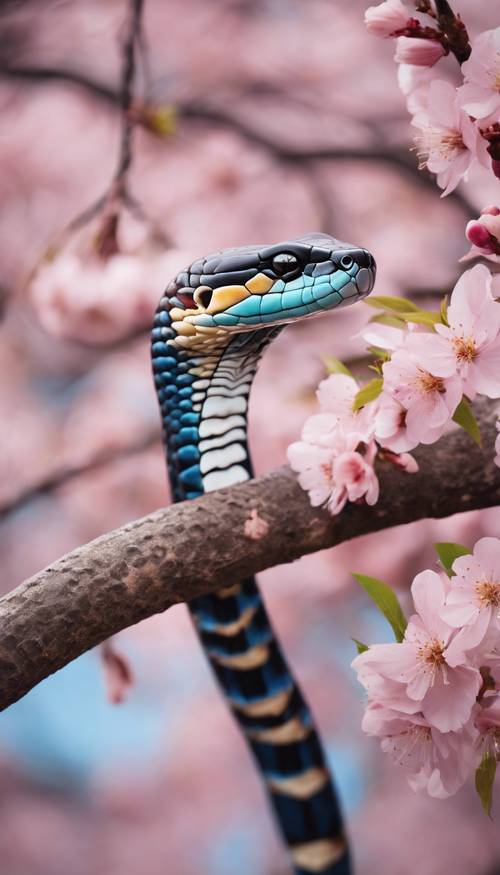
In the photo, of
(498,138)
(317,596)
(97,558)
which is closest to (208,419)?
(97,558)

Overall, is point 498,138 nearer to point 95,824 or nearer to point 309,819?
point 309,819

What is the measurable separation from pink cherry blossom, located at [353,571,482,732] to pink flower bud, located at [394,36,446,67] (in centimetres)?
30

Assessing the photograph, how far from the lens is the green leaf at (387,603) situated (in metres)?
0.58

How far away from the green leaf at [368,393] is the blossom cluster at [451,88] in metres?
0.12

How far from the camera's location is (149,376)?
1614mm

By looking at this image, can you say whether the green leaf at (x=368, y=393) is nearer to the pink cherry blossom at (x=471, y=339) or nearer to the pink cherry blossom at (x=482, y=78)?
the pink cherry blossom at (x=471, y=339)

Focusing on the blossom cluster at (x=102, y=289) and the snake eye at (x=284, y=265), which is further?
the blossom cluster at (x=102, y=289)

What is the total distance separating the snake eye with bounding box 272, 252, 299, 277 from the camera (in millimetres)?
630

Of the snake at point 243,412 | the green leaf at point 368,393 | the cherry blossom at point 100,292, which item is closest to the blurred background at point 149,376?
the cherry blossom at point 100,292

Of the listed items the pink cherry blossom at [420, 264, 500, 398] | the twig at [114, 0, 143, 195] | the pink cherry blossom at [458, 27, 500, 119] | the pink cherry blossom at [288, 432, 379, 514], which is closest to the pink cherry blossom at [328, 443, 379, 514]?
the pink cherry blossom at [288, 432, 379, 514]

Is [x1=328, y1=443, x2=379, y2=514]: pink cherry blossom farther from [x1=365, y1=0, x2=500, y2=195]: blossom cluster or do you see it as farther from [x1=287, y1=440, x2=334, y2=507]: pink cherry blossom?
[x1=365, y1=0, x2=500, y2=195]: blossom cluster

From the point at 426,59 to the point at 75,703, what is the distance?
1182 millimetres

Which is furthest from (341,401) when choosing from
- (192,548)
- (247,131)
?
(247,131)

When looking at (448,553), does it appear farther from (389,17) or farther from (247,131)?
(247,131)
